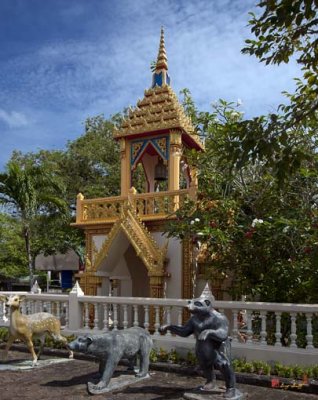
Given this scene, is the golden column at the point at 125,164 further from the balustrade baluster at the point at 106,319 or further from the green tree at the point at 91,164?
the green tree at the point at 91,164

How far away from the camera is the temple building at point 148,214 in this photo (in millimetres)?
10852

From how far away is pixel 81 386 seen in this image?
6.53m

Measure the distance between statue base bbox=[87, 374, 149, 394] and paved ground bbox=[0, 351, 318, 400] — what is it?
73 millimetres

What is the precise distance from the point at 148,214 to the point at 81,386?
A: 5.47m

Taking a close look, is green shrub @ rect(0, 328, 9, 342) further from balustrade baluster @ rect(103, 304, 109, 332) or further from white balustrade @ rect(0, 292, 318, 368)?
balustrade baluster @ rect(103, 304, 109, 332)

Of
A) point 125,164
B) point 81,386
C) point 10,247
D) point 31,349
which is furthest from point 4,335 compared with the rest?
A: point 10,247

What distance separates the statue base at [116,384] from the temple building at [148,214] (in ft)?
13.4

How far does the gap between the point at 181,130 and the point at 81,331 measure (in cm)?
559

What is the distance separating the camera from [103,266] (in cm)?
1176

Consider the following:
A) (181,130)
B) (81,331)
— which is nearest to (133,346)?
(81,331)

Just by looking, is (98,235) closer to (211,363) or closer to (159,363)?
(159,363)

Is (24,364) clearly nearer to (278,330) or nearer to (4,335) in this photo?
(4,335)

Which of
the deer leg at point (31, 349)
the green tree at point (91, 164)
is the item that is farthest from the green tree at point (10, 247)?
the deer leg at point (31, 349)

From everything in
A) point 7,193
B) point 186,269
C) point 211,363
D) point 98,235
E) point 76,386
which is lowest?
point 76,386
